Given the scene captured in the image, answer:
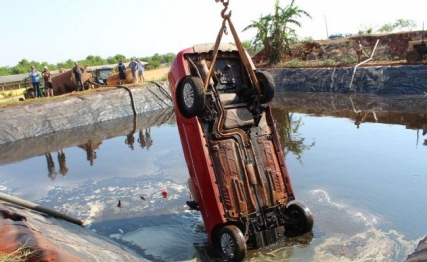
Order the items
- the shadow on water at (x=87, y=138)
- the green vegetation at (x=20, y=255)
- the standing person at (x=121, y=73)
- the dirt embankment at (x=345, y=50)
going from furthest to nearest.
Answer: the dirt embankment at (x=345, y=50) < the standing person at (x=121, y=73) < the shadow on water at (x=87, y=138) < the green vegetation at (x=20, y=255)

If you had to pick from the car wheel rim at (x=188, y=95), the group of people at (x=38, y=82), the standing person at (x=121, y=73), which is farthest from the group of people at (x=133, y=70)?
the car wheel rim at (x=188, y=95)

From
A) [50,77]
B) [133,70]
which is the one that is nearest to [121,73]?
[133,70]

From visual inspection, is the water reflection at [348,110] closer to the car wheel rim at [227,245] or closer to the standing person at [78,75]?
the car wheel rim at [227,245]

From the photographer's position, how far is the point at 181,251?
6.08 m

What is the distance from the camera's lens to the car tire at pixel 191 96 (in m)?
5.81

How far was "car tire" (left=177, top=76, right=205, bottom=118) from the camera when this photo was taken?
229 inches

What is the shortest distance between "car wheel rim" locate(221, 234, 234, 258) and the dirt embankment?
21.6 m

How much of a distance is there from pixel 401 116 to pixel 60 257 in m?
13.7

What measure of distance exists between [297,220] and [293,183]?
A: 8.30ft

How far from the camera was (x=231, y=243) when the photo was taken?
17.7 ft

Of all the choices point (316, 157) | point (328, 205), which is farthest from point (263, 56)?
point (328, 205)

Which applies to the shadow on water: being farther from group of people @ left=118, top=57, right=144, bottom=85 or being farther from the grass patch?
the grass patch

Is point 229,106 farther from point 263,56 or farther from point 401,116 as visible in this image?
point 263,56

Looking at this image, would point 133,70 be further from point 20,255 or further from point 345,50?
point 20,255
